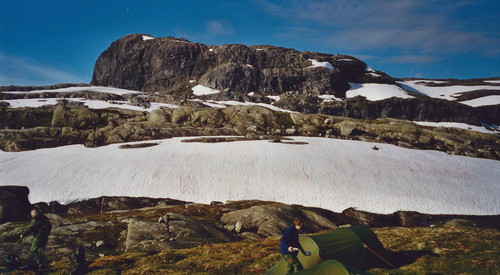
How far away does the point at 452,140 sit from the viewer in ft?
218

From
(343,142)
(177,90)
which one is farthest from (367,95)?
(177,90)

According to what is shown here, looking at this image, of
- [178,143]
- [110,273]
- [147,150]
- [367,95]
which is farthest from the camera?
[367,95]

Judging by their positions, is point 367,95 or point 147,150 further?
point 367,95

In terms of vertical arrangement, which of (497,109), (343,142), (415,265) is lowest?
(415,265)

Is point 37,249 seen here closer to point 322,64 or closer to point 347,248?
point 347,248

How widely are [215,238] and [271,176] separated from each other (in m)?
20.9

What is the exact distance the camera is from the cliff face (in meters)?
171

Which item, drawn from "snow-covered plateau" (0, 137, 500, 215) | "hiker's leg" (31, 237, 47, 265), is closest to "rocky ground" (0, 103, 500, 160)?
"snow-covered plateau" (0, 137, 500, 215)

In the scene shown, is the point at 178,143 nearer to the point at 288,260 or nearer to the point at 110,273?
the point at 110,273

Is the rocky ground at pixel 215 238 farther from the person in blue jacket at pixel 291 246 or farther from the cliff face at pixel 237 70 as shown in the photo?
the cliff face at pixel 237 70

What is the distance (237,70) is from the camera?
563 ft

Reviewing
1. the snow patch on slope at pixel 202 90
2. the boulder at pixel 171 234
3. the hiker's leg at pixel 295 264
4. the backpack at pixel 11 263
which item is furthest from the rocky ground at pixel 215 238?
the snow patch on slope at pixel 202 90

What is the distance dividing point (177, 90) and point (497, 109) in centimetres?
20020

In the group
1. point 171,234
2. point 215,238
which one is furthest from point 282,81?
point 171,234
